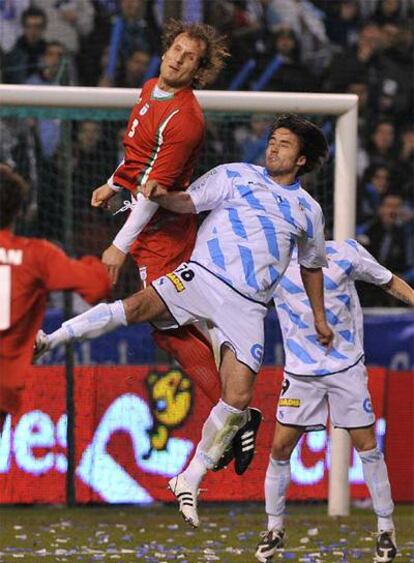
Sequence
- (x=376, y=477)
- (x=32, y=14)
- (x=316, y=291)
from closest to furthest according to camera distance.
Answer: (x=316, y=291) < (x=376, y=477) < (x=32, y=14)

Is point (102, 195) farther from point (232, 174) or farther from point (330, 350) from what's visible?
point (330, 350)

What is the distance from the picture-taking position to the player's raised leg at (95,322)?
331 inches

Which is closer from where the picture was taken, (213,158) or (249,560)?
(249,560)

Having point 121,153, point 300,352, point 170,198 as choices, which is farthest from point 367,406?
point 121,153

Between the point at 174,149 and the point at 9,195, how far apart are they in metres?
1.28

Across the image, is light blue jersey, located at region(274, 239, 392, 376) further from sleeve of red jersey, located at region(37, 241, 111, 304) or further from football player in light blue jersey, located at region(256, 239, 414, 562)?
sleeve of red jersey, located at region(37, 241, 111, 304)

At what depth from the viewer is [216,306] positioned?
879 centimetres

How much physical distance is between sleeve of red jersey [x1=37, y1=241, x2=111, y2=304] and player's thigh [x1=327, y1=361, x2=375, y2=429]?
284 cm

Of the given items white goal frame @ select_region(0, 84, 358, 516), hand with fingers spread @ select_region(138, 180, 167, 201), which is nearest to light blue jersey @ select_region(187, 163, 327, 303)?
hand with fingers spread @ select_region(138, 180, 167, 201)

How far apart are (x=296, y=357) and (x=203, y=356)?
1.36m

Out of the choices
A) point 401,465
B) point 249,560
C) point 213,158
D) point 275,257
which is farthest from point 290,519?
point 275,257

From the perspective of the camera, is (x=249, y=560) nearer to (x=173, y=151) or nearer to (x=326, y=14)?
(x=173, y=151)

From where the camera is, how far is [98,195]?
29.5ft

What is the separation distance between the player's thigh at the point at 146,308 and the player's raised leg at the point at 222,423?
0.39m
